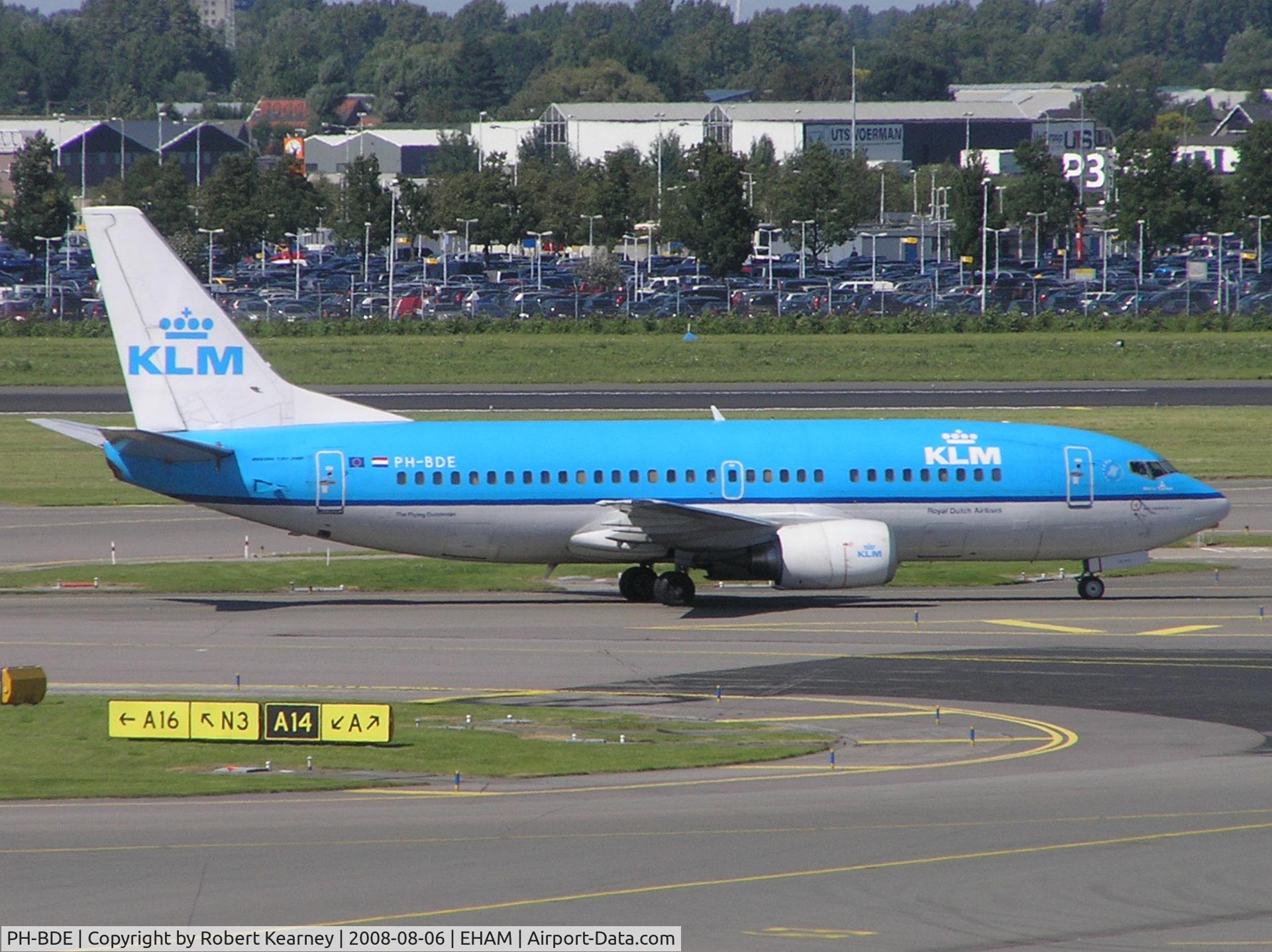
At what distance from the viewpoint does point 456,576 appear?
150ft

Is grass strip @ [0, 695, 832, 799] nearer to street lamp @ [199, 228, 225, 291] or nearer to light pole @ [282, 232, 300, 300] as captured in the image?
light pole @ [282, 232, 300, 300]

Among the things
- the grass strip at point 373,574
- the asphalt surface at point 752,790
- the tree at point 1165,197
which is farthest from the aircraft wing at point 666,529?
the tree at point 1165,197

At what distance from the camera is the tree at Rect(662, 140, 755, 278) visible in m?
139

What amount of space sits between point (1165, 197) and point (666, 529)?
123404 mm

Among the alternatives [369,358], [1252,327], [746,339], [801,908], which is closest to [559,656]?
[801,908]

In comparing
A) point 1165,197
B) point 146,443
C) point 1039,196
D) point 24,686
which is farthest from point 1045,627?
point 1039,196

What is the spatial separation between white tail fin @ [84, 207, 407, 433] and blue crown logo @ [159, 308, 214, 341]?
0.6 inches

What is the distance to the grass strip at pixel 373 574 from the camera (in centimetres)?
4378

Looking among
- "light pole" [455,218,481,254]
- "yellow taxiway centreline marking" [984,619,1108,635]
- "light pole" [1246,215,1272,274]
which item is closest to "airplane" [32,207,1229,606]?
"yellow taxiway centreline marking" [984,619,1108,635]

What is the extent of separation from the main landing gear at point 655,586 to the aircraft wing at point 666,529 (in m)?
0.95

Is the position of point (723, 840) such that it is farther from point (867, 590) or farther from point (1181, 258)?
point (1181, 258)

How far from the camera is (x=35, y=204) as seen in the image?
14738cm

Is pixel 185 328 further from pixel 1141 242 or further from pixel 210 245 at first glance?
pixel 1141 242

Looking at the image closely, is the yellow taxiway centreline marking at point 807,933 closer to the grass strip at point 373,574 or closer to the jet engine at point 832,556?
the jet engine at point 832,556
